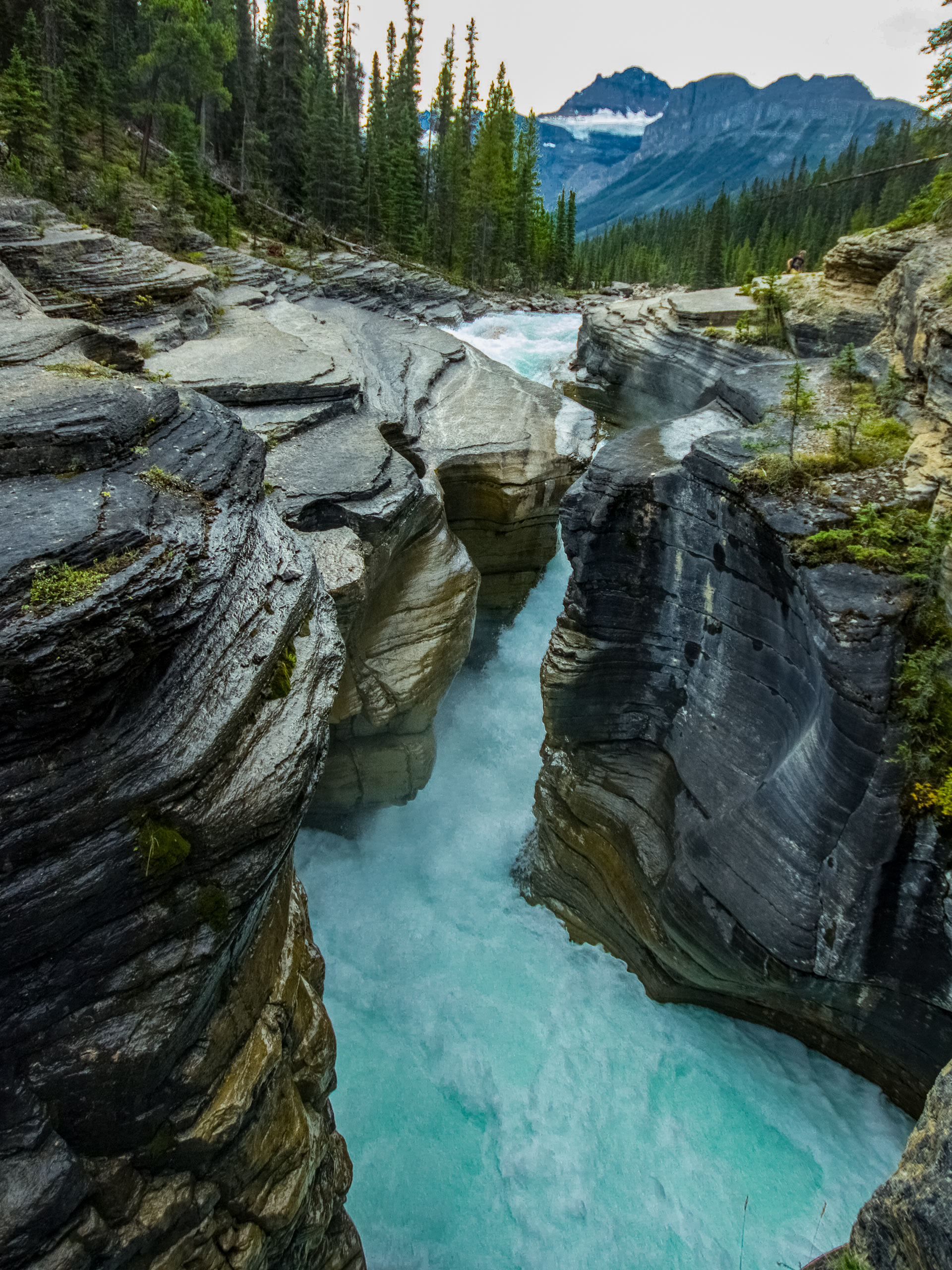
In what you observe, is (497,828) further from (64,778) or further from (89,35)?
(89,35)

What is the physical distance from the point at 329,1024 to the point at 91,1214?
2.23m

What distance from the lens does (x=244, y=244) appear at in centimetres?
3031

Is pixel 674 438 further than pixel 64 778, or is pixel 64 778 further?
pixel 674 438

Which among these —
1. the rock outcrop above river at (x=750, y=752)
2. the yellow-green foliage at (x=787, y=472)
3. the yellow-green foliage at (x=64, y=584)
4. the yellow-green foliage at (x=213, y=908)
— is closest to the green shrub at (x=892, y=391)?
the rock outcrop above river at (x=750, y=752)

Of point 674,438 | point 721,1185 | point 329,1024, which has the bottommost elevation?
point 721,1185

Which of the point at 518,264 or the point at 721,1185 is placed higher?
the point at 518,264

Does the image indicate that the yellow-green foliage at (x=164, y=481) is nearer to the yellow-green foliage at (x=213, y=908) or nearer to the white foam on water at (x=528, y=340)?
the yellow-green foliage at (x=213, y=908)

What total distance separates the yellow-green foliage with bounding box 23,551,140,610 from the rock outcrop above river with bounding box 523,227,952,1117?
217 inches

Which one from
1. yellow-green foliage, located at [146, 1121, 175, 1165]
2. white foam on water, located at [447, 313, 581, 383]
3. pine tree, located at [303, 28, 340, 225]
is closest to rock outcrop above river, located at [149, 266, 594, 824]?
yellow-green foliage, located at [146, 1121, 175, 1165]

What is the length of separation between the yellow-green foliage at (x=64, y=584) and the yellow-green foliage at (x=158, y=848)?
148 centimetres

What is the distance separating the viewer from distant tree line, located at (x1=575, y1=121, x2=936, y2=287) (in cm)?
5012

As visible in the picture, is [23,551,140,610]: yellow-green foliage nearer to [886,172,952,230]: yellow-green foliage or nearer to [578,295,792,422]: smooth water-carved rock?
[578,295,792,422]: smooth water-carved rock

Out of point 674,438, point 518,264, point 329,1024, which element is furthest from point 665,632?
point 518,264

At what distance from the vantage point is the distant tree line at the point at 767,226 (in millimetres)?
50125
